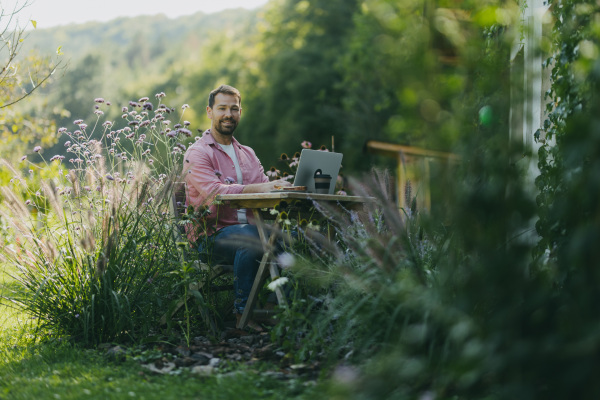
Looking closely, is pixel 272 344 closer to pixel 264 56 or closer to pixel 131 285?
pixel 131 285

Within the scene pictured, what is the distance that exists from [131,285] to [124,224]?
381mm

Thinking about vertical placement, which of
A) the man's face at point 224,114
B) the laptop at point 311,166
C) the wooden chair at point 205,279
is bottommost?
the wooden chair at point 205,279

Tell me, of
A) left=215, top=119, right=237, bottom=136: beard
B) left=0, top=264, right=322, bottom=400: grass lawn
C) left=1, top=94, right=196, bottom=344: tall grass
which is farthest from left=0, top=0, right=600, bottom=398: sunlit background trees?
left=215, top=119, right=237, bottom=136: beard

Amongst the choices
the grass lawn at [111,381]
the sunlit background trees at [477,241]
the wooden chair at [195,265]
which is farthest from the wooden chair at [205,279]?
the grass lawn at [111,381]

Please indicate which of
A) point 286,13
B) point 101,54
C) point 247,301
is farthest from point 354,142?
point 101,54

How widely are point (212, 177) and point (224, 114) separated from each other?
2.38 ft

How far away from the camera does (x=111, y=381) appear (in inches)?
129

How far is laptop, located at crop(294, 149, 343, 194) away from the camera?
4715 mm

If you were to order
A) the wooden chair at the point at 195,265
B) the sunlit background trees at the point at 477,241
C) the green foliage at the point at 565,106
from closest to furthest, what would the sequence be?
the sunlit background trees at the point at 477,241, the green foliage at the point at 565,106, the wooden chair at the point at 195,265

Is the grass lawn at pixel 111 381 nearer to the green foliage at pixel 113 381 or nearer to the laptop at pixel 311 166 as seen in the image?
the green foliage at pixel 113 381

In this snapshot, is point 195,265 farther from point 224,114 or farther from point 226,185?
point 224,114

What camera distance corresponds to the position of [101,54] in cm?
7825

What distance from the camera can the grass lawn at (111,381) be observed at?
9.82 feet

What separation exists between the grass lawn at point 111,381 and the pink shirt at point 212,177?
3.91ft
